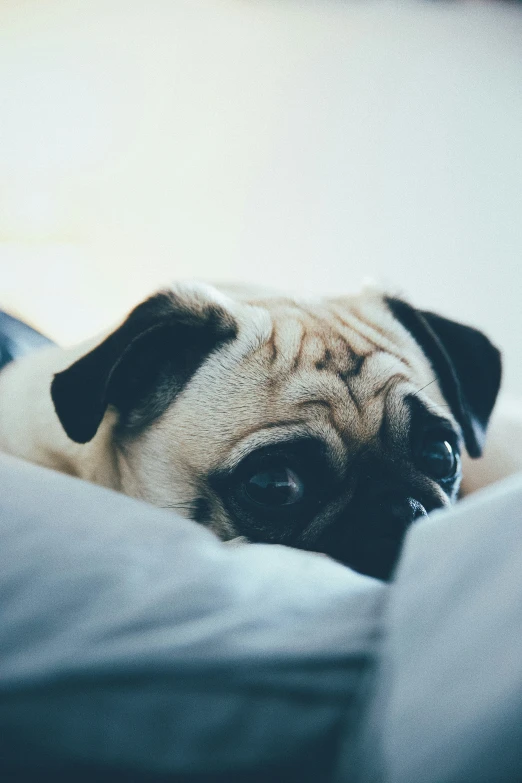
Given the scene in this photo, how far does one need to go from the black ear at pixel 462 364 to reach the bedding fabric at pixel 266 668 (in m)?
0.72

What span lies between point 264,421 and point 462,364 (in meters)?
0.53

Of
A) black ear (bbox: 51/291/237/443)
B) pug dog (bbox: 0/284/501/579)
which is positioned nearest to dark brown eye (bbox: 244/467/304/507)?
pug dog (bbox: 0/284/501/579)

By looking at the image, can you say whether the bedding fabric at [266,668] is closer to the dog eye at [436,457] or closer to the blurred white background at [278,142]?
the dog eye at [436,457]

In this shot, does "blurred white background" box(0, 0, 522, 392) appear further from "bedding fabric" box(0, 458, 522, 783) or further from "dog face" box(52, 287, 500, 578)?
"bedding fabric" box(0, 458, 522, 783)

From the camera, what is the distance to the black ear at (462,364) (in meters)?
1.13

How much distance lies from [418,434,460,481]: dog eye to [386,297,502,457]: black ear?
144 millimetres

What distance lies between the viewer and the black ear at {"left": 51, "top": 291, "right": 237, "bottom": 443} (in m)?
0.86

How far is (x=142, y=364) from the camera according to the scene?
3.20ft

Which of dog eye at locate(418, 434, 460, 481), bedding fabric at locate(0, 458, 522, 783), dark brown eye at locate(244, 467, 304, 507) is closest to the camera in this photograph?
bedding fabric at locate(0, 458, 522, 783)

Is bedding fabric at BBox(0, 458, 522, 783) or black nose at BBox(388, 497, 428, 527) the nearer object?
bedding fabric at BBox(0, 458, 522, 783)

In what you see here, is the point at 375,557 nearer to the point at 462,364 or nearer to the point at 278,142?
the point at 462,364

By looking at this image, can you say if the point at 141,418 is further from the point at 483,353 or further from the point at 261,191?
the point at 261,191

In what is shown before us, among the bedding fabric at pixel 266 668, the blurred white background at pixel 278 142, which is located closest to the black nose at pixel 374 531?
the bedding fabric at pixel 266 668

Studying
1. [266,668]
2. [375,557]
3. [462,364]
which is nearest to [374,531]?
[375,557]
